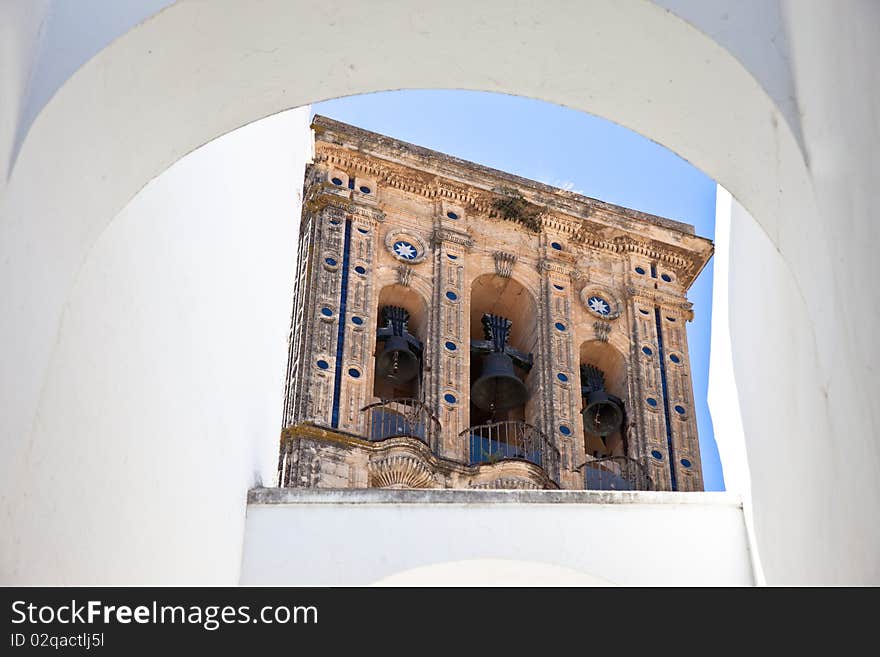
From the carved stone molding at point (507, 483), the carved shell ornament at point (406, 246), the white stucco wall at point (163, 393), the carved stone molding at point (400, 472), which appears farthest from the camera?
the carved shell ornament at point (406, 246)

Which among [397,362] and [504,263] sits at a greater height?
[504,263]

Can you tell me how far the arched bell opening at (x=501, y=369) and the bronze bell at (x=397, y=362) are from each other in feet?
3.50

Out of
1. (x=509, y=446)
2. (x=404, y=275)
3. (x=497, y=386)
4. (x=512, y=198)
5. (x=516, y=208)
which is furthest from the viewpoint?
(x=516, y=208)

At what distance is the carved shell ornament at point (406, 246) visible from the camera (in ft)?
80.0

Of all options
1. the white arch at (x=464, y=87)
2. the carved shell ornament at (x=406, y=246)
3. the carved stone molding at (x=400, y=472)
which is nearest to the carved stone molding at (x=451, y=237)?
the carved shell ornament at (x=406, y=246)

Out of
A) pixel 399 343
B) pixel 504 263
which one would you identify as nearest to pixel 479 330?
pixel 504 263

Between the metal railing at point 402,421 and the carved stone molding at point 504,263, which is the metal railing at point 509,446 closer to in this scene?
the metal railing at point 402,421

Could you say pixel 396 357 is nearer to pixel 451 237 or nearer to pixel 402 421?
pixel 402 421

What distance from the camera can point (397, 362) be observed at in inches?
913

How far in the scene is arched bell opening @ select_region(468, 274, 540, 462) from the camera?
22828 millimetres

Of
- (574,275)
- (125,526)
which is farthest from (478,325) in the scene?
(125,526)

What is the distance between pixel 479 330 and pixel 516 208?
2.43 meters
